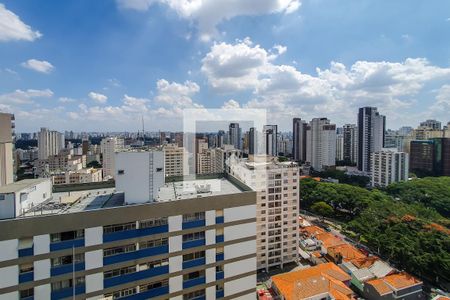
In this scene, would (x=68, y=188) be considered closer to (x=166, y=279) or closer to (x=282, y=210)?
(x=166, y=279)

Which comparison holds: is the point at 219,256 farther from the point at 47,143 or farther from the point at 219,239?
the point at 47,143

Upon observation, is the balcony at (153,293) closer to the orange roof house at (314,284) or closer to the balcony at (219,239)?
the balcony at (219,239)

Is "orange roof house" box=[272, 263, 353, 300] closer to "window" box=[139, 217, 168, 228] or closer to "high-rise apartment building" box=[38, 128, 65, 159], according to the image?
"window" box=[139, 217, 168, 228]

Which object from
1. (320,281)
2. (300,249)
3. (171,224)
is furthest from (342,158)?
(171,224)

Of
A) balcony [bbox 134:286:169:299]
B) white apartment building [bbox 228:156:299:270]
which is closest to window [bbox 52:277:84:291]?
balcony [bbox 134:286:169:299]

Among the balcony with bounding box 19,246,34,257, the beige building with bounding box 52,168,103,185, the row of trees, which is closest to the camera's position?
the balcony with bounding box 19,246,34,257

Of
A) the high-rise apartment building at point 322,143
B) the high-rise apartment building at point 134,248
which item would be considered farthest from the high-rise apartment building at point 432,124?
the high-rise apartment building at point 134,248
